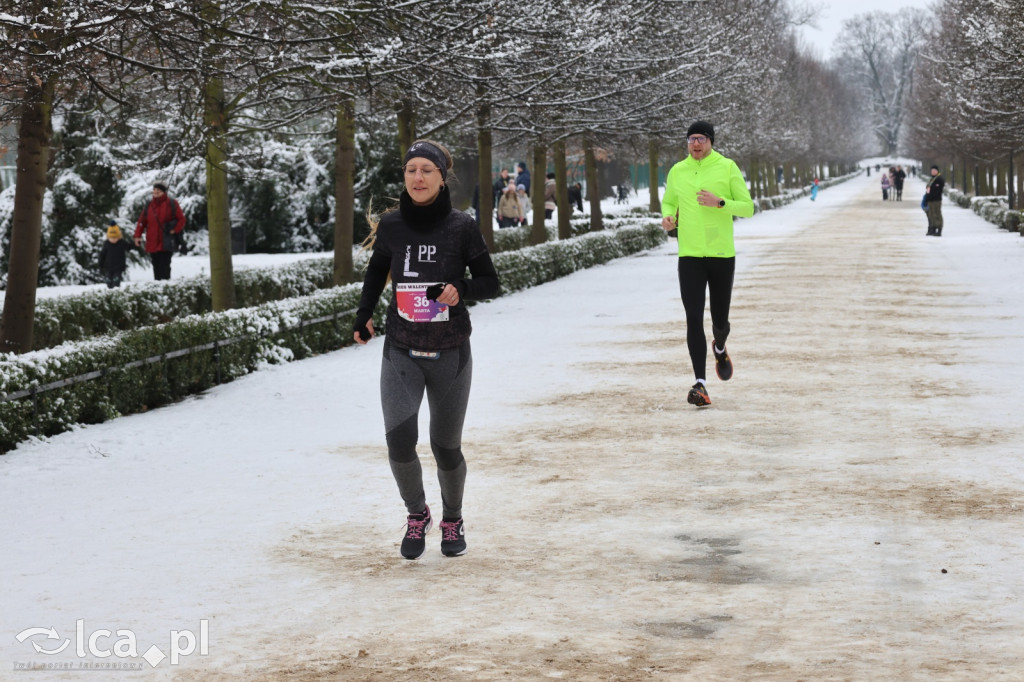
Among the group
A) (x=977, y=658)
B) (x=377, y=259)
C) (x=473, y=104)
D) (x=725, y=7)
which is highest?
(x=725, y=7)

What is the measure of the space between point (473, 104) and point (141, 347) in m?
9.07

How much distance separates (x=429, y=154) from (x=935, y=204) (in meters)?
29.8

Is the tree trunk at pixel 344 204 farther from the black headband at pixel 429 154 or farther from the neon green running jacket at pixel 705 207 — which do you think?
the black headband at pixel 429 154

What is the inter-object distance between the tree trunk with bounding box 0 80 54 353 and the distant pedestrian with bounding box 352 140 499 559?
6.65m

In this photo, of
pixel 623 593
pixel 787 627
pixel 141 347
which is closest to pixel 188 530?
pixel 623 593

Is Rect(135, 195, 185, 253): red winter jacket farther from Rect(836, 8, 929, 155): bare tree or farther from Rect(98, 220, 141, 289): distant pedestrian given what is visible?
Rect(836, 8, 929, 155): bare tree

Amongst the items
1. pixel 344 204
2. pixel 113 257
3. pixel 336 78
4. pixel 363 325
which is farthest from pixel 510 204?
pixel 363 325

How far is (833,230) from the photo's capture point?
39.4 m

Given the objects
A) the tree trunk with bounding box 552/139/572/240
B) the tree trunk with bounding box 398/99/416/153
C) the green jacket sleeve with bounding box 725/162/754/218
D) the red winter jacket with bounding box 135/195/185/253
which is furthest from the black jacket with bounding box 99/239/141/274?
the green jacket sleeve with bounding box 725/162/754/218

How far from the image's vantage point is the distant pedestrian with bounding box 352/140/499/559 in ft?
19.0

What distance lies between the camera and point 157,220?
2072 cm

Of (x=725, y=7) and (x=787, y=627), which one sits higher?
(x=725, y=7)

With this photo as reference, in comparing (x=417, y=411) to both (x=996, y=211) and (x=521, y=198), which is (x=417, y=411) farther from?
(x=996, y=211)

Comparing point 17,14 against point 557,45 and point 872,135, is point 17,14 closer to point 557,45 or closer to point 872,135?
point 557,45
